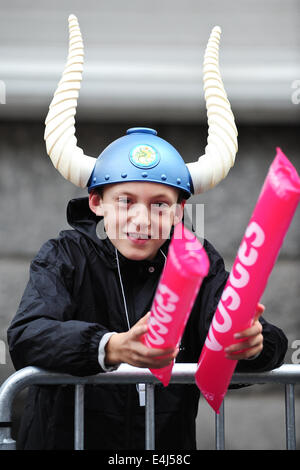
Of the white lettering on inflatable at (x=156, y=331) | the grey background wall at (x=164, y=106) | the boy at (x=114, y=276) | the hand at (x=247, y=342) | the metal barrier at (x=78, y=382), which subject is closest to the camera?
the white lettering on inflatable at (x=156, y=331)

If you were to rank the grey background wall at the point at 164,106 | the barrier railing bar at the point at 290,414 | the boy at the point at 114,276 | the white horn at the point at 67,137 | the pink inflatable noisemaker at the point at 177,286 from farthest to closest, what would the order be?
the grey background wall at the point at 164,106, the white horn at the point at 67,137, the boy at the point at 114,276, the barrier railing bar at the point at 290,414, the pink inflatable noisemaker at the point at 177,286

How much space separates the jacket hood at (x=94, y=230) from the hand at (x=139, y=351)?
535mm

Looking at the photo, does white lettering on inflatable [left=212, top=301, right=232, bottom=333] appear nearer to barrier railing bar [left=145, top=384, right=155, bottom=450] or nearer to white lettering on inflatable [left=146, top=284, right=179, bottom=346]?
white lettering on inflatable [left=146, top=284, right=179, bottom=346]

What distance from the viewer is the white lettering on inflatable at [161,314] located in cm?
130

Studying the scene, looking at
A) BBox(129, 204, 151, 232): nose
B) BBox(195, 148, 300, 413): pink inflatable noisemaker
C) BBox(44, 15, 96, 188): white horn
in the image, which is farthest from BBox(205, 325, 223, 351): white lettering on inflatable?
BBox(44, 15, 96, 188): white horn

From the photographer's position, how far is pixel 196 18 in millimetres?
3561

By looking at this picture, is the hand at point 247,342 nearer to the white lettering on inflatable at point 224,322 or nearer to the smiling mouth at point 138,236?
the white lettering on inflatable at point 224,322

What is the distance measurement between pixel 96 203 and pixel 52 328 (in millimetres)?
504

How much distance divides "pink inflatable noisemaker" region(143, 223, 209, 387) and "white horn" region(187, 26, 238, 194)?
2.48ft

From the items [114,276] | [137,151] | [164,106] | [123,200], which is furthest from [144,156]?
[164,106]

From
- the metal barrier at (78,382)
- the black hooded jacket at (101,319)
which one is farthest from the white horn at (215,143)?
the metal barrier at (78,382)

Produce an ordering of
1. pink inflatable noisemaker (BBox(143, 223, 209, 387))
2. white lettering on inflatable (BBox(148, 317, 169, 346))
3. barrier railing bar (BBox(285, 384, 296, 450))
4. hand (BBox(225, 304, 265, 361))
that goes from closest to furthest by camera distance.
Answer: pink inflatable noisemaker (BBox(143, 223, 209, 387)) < white lettering on inflatable (BBox(148, 317, 169, 346)) < hand (BBox(225, 304, 265, 361)) < barrier railing bar (BBox(285, 384, 296, 450))

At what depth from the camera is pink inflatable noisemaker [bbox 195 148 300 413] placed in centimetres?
128
